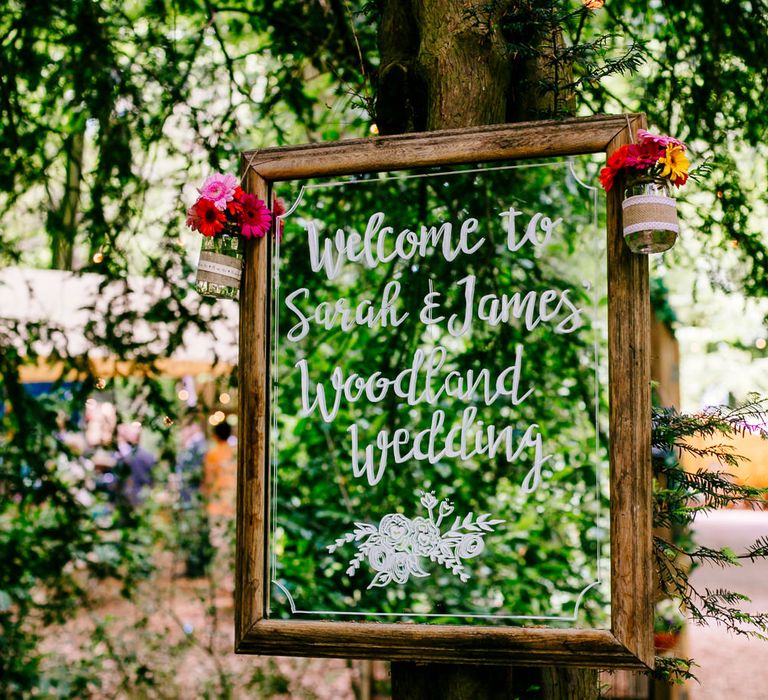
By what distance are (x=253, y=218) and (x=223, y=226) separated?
7cm

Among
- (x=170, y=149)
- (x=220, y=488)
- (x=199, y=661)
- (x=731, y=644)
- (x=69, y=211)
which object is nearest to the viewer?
(x=170, y=149)

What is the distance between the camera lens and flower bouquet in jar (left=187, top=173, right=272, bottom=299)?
1864mm

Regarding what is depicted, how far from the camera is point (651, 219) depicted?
161 centimetres

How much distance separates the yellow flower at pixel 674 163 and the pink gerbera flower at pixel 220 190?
37.2 inches

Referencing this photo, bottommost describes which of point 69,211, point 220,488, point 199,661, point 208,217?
point 199,661

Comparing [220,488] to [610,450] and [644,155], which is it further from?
[644,155]

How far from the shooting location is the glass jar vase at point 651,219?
1.61 meters

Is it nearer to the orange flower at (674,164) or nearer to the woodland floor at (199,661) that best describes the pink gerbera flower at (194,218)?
the orange flower at (674,164)

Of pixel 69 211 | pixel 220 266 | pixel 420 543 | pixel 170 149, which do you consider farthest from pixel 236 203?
pixel 69 211

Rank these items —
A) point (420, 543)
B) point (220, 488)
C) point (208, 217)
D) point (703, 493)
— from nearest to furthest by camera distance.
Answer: point (420, 543) < point (208, 217) < point (703, 493) < point (220, 488)

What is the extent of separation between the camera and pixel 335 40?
322 centimetres

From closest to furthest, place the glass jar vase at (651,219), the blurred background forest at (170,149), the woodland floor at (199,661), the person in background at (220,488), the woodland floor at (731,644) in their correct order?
the glass jar vase at (651,219), the blurred background forest at (170,149), the woodland floor at (199,661), the person in background at (220,488), the woodland floor at (731,644)

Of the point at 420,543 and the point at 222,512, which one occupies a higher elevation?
the point at 420,543

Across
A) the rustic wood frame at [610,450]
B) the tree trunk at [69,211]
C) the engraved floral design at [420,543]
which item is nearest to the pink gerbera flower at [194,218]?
the rustic wood frame at [610,450]
